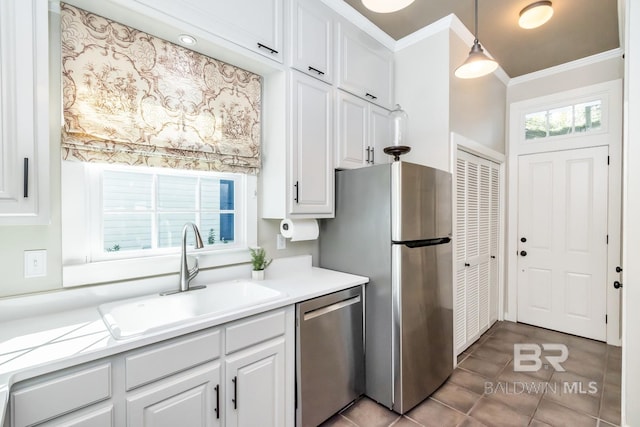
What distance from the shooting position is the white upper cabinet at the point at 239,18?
58.6 inches

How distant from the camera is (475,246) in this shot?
9.50ft

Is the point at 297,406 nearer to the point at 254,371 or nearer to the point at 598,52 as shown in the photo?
the point at 254,371

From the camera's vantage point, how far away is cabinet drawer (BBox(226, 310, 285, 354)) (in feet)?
4.50

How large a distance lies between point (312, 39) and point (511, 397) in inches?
113

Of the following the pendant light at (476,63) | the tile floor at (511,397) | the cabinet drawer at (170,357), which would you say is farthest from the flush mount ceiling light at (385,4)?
the tile floor at (511,397)

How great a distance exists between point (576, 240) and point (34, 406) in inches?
164

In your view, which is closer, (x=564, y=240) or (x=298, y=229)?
(x=298, y=229)

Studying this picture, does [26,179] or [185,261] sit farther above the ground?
[26,179]

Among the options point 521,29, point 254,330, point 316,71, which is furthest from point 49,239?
point 521,29

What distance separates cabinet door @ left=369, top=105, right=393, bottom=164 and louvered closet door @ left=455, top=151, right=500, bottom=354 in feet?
2.12

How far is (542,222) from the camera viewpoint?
3.26 metres

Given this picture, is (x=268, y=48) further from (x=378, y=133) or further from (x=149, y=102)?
(x=378, y=133)

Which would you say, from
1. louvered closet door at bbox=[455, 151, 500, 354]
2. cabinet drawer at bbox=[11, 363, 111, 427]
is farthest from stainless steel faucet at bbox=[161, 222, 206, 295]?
louvered closet door at bbox=[455, 151, 500, 354]

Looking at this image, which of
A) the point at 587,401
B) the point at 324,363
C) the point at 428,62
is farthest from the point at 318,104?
the point at 587,401
